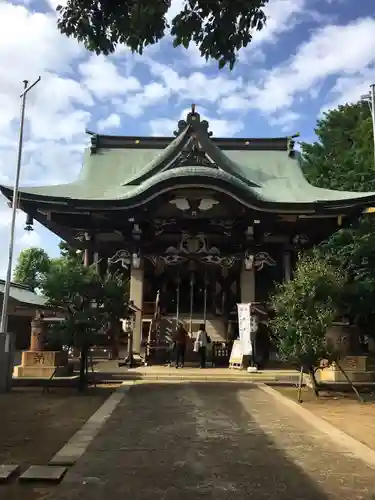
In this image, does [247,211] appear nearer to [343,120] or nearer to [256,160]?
[256,160]

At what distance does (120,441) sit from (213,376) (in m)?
8.21

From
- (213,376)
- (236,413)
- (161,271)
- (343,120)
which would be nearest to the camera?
(236,413)

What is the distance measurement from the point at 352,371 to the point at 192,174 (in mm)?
8056

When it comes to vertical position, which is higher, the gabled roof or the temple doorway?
the gabled roof

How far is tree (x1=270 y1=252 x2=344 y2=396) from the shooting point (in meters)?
11.6

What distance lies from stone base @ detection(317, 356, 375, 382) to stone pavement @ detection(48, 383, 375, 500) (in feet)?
15.0

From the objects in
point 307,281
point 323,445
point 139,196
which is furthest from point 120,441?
point 139,196

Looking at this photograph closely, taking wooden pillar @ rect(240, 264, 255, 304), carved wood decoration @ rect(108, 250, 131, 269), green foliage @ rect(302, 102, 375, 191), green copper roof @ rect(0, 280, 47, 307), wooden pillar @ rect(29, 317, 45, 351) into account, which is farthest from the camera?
green copper roof @ rect(0, 280, 47, 307)

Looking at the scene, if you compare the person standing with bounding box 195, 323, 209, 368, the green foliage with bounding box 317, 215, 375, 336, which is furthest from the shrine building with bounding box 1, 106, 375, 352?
the person standing with bounding box 195, 323, 209, 368

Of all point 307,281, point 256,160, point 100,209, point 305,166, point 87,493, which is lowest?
point 87,493

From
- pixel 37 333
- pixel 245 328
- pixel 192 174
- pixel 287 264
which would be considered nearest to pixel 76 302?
pixel 37 333

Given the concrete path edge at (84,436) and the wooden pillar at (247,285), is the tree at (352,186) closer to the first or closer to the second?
the wooden pillar at (247,285)

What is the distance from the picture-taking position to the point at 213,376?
1516 cm

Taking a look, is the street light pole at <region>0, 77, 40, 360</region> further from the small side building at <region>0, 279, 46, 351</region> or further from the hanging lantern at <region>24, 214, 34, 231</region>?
the small side building at <region>0, 279, 46, 351</region>
